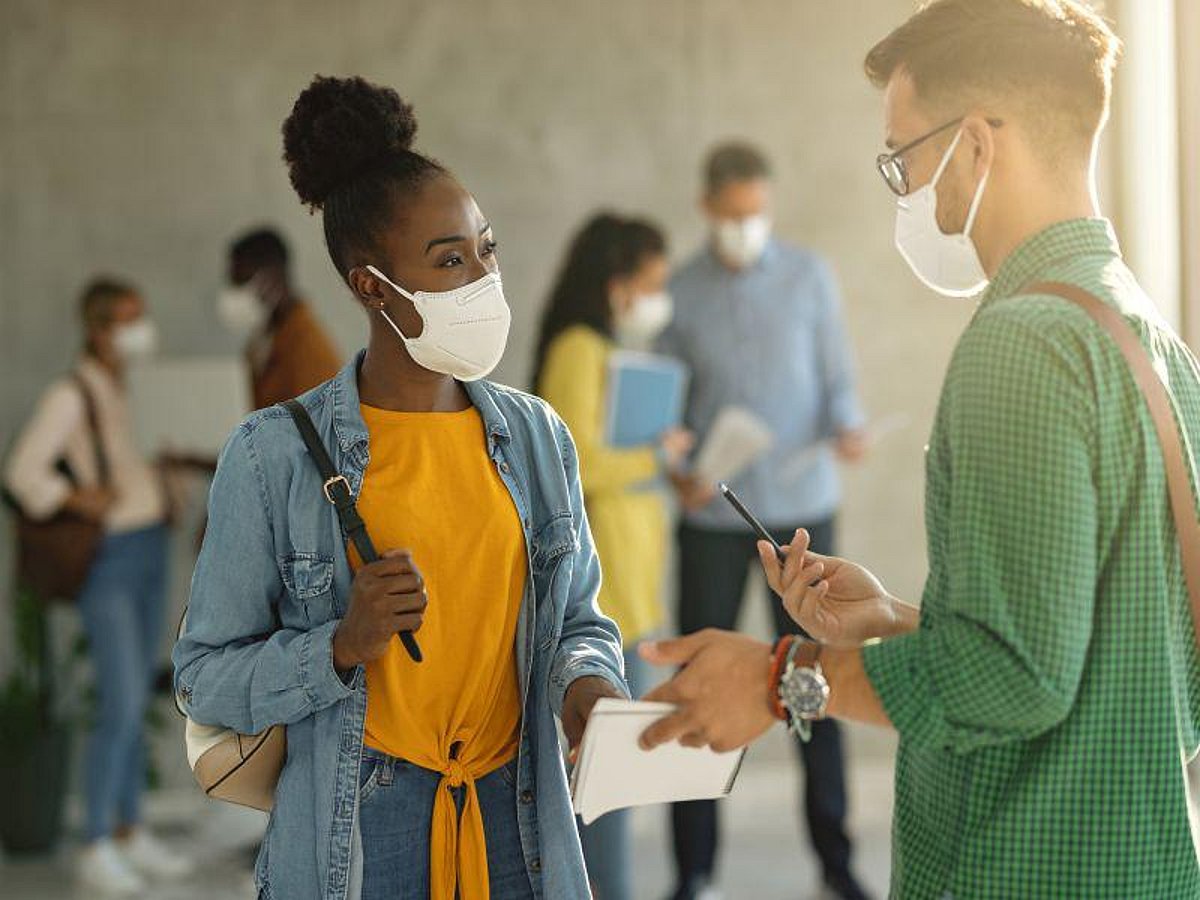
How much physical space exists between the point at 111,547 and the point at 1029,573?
3922 millimetres

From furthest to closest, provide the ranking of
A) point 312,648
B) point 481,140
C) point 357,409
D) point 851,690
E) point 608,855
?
point 481,140, point 608,855, point 357,409, point 312,648, point 851,690

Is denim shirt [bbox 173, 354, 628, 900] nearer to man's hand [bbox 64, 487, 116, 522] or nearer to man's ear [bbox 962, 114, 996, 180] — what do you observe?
man's ear [bbox 962, 114, 996, 180]

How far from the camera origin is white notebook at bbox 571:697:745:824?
1.57 metres

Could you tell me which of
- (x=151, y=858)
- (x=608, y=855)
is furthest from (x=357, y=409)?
(x=151, y=858)

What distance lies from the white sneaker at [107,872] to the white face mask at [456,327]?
10.6ft

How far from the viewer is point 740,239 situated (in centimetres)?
465

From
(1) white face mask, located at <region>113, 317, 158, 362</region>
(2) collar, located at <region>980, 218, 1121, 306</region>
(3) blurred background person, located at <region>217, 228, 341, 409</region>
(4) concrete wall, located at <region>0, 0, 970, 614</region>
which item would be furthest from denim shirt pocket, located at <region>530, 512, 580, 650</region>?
Result: (4) concrete wall, located at <region>0, 0, 970, 614</region>

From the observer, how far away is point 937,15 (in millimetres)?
1663

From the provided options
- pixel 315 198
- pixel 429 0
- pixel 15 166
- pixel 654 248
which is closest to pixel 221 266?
pixel 15 166

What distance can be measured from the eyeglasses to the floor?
300 centimetres

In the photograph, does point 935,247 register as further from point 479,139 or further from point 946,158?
point 479,139

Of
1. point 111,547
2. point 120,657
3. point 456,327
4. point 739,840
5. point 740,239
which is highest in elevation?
point 740,239

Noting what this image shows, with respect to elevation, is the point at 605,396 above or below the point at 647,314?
below

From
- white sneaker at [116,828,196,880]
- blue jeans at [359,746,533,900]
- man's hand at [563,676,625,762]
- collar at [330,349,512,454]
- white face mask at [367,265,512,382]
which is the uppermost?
white face mask at [367,265,512,382]
